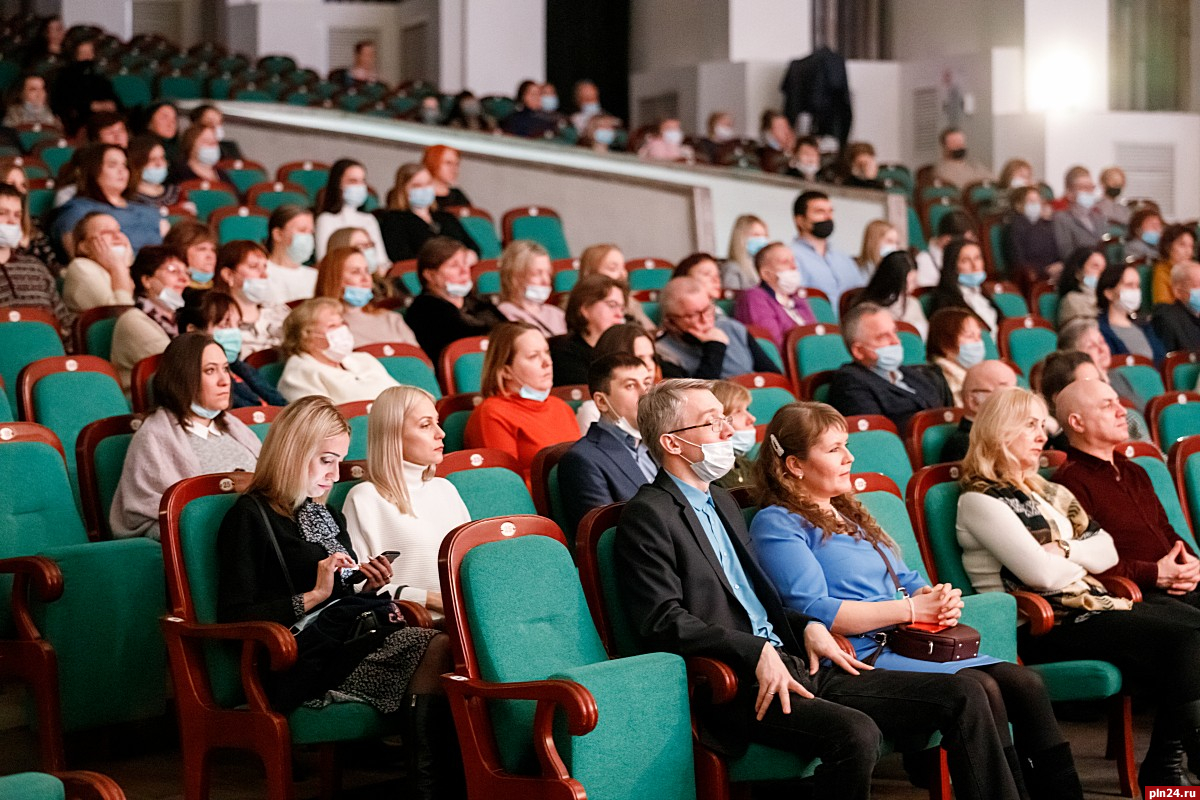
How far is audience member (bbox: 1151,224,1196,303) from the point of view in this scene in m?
7.17

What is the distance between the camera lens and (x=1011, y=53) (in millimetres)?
11664

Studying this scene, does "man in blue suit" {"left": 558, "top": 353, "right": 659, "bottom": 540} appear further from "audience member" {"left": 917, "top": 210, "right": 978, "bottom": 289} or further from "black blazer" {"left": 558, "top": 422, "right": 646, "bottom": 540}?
Result: "audience member" {"left": 917, "top": 210, "right": 978, "bottom": 289}

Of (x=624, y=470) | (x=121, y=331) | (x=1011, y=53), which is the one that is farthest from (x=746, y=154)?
(x=624, y=470)

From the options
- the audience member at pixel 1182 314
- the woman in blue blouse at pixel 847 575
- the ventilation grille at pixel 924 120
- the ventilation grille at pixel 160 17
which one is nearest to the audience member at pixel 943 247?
the audience member at pixel 1182 314

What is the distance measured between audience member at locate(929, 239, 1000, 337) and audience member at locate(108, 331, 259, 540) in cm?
344

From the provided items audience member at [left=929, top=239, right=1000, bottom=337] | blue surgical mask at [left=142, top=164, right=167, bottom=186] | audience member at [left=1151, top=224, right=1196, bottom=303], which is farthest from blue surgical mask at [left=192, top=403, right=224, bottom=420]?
audience member at [left=1151, top=224, right=1196, bottom=303]

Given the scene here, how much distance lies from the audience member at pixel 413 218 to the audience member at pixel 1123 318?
2.52 meters

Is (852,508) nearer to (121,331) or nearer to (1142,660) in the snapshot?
(1142,660)

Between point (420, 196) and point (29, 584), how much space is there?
3.60 m

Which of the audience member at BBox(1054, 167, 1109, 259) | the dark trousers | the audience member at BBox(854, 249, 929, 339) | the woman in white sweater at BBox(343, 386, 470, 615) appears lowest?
the dark trousers

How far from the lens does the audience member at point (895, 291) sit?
5.76 m

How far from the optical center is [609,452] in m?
3.32

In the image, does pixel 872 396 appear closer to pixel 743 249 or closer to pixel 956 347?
pixel 956 347

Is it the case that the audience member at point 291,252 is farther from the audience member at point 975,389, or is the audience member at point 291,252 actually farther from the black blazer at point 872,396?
the audience member at point 975,389
